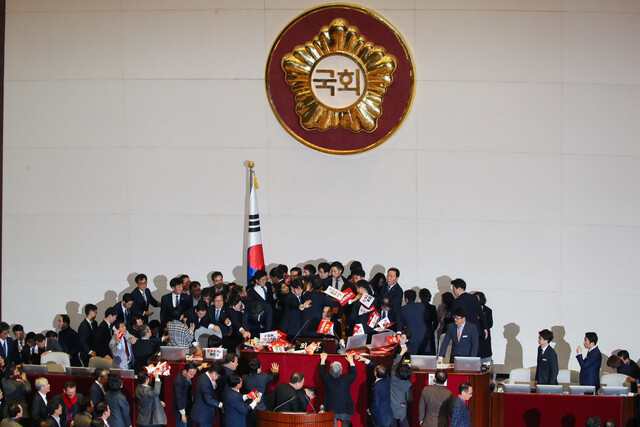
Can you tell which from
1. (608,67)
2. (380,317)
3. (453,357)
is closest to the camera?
(453,357)

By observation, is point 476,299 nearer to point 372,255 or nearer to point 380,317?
point 380,317

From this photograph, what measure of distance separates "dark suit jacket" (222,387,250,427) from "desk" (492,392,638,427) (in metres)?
2.73

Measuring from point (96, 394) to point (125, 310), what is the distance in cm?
251

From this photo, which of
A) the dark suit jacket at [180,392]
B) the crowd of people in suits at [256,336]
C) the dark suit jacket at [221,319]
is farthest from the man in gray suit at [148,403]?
the dark suit jacket at [221,319]

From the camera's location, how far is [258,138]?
12750mm

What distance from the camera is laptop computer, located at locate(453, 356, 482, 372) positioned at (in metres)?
9.46

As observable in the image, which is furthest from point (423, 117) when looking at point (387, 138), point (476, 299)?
point (476, 299)

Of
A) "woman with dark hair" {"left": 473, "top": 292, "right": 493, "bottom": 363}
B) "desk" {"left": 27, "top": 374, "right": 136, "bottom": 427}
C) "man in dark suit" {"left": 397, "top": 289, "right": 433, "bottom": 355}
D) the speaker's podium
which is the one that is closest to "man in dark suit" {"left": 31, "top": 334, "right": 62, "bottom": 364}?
"desk" {"left": 27, "top": 374, "right": 136, "bottom": 427}

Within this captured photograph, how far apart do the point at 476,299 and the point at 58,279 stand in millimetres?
6261

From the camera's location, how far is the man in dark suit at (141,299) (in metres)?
12.0

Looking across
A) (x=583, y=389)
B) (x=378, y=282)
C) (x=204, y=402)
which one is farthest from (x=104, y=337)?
(x=583, y=389)

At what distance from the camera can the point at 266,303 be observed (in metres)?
10.7

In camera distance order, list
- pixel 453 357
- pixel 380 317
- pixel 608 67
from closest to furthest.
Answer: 1. pixel 453 357
2. pixel 380 317
3. pixel 608 67

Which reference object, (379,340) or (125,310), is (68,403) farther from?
(379,340)
